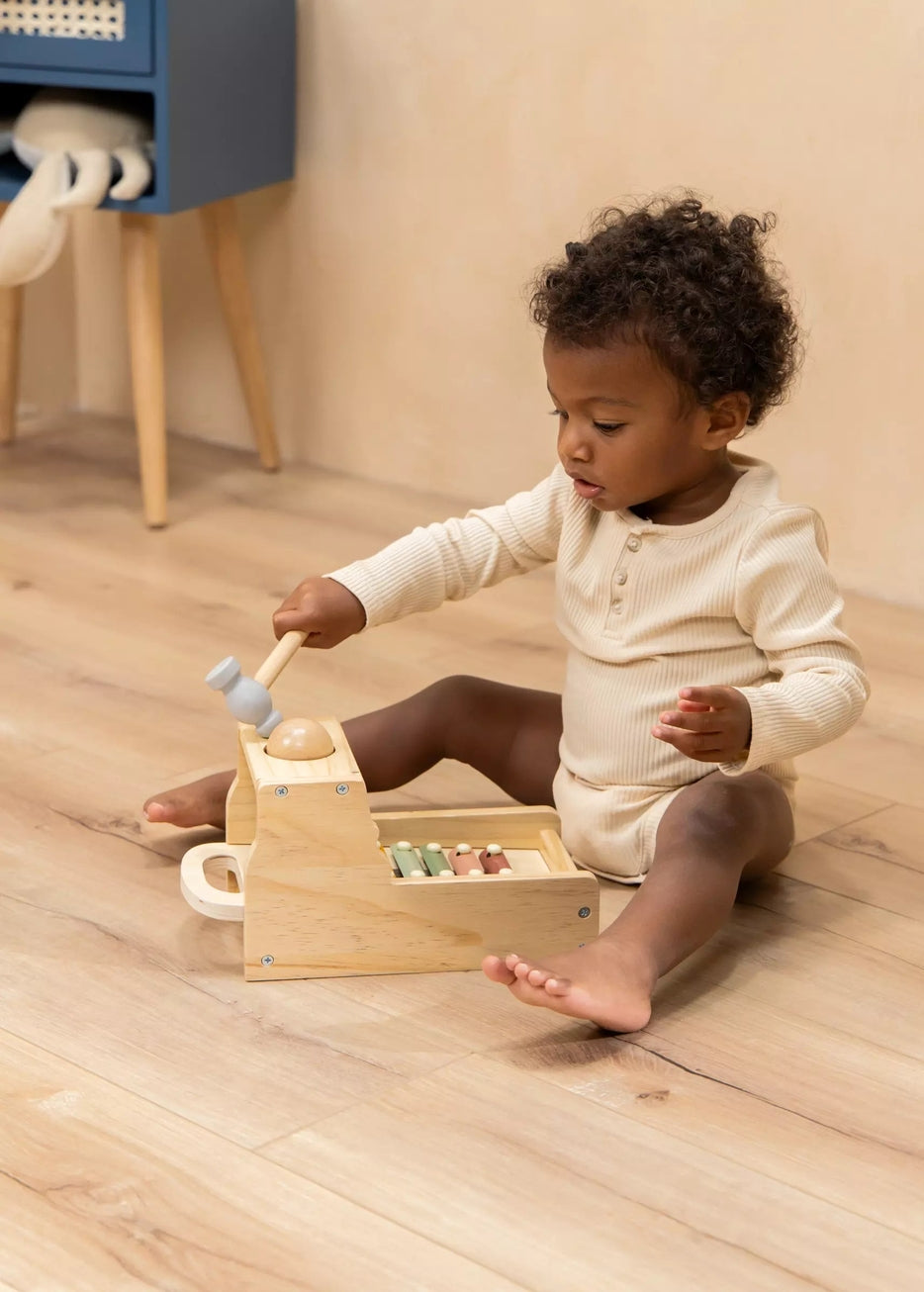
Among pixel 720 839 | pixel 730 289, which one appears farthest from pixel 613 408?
pixel 720 839

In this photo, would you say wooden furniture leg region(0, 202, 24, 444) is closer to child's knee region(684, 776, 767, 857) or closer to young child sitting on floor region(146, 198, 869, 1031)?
young child sitting on floor region(146, 198, 869, 1031)

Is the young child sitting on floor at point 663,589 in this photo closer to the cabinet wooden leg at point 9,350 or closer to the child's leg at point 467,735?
the child's leg at point 467,735

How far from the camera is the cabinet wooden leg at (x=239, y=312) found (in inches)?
77.7

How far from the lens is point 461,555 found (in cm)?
110

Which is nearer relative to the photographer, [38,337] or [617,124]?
[617,124]

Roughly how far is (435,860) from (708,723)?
0.19 metres

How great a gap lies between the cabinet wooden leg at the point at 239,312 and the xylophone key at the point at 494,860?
45.2 inches

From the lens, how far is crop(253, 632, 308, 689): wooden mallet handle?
0.98 meters

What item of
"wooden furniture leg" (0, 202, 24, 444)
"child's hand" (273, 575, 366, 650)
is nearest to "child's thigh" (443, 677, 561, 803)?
"child's hand" (273, 575, 366, 650)

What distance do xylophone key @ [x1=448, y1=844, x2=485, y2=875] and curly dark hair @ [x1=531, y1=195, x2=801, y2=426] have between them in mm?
302

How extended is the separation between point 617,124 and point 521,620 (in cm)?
56

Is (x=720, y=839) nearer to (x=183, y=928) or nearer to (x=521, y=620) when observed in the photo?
(x=183, y=928)

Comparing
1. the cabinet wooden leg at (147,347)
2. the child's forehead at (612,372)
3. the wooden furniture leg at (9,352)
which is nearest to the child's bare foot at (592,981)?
the child's forehead at (612,372)

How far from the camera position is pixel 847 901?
3.47 feet
